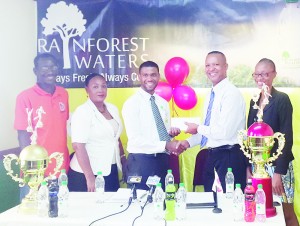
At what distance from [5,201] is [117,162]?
1016mm

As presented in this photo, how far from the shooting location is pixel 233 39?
3.65 m

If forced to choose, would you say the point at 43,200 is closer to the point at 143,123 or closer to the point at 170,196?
the point at 170,196

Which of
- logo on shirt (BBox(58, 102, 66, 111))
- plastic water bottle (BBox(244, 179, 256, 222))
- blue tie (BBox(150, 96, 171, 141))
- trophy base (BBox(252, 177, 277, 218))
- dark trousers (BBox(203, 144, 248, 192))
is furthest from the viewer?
logo on shirt (BBox(58, 102, 66, 111))

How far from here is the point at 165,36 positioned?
12.4 feet

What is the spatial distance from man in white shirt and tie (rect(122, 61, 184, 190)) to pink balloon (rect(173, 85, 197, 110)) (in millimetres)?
131

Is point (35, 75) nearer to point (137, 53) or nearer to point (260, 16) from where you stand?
point (137, 53)

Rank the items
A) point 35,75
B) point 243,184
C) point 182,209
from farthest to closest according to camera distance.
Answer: point 35,75 < point 243,184 < point 182,209

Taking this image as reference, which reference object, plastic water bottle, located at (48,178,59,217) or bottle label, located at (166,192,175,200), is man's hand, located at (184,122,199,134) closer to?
bottle label, located at (166,192,175,200)

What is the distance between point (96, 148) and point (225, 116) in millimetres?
1169

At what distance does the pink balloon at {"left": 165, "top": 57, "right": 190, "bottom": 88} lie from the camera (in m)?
3.71

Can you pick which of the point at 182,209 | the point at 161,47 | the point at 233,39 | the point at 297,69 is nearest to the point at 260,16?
the point at 233,39

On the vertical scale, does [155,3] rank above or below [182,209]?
above

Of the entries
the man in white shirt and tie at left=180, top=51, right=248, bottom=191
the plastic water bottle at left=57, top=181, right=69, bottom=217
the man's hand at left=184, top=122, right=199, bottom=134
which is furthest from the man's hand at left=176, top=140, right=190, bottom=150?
the plastic water bottle at left=57, top=181, right=69, bottom=217

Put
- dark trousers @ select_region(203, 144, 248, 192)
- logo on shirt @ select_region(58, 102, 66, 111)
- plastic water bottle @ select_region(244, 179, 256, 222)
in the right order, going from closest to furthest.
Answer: plastic water bottle @ select_region(244, 179, 256, 222), dark trousers @ select_region(203, 144, 248, 192), logo on shirt @ select_region(58, 102, 66, 111)
